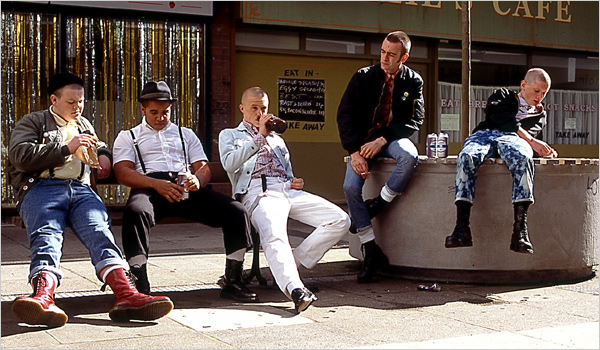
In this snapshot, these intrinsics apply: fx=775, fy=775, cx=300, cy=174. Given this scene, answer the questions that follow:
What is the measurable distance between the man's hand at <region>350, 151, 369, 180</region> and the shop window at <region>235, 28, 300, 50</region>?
554 centimetres

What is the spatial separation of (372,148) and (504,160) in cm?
102

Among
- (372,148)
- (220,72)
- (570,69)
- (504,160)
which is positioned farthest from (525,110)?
(570,69)

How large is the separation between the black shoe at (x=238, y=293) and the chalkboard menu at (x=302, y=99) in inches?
256

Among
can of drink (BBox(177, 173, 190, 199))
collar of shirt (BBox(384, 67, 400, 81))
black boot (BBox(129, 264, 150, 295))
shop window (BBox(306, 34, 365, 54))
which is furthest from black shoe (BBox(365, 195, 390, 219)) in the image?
shop window (BBox(306, 34, 365, 54))

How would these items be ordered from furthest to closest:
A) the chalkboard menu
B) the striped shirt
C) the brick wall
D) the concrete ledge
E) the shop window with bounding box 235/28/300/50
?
the chalkboard menu
the shop window with bounding box 235/28/300/50
the brick wall
the concrete ledge
the striped shirt

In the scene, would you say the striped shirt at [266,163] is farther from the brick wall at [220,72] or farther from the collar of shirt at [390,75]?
the brick wall at [220,72]

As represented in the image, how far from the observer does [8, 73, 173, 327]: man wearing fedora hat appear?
4449 mm

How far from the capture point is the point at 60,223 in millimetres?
Result: 4750

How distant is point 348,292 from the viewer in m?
5.69

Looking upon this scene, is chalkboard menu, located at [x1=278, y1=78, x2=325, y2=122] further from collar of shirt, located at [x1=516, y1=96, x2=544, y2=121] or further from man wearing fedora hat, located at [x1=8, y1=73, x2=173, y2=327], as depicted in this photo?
man wearing fedora hat, located at [x1=8, y1=73, x2=173, y2=327]

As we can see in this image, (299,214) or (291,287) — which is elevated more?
(299,214)

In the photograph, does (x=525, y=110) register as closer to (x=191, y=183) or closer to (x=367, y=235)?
(x=367, y=235)

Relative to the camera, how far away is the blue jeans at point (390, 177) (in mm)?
5977

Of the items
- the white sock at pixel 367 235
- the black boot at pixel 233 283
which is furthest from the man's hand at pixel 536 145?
the black boot at pixel 233 283
